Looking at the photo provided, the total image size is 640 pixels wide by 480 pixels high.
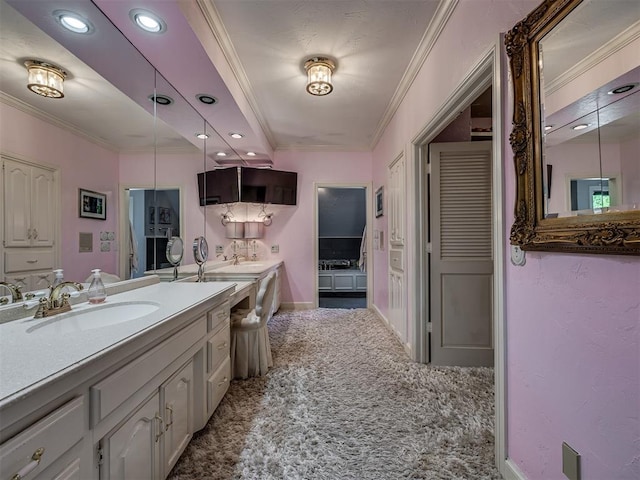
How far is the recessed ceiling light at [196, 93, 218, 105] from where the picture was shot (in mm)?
2451

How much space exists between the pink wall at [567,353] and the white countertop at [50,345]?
1489mm

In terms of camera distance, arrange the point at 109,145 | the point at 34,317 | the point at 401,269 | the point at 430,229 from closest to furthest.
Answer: the point at 34,317, the point at 109,145, the point at 430,229, the point at 401,269

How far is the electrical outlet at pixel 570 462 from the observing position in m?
0.98

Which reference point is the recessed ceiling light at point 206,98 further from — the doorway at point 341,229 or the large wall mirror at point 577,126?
the doorway at point 341,229

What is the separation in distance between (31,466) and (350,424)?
4.96ft

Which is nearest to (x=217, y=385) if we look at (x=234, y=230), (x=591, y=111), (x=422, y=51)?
(x=591, y=111)

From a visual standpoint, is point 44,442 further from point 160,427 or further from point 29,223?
point 29,223

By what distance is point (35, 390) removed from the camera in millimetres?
641

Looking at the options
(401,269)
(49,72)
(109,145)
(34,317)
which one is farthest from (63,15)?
(401,269)

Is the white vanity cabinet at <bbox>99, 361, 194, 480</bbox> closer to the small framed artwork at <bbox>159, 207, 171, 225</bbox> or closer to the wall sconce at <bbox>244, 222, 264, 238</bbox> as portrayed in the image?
the small framed artwork at <bbox>159, 207, 171, 225</bbox>

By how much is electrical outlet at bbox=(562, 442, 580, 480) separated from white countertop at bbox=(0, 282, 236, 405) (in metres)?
1.55

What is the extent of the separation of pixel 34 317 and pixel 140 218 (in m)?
0.96

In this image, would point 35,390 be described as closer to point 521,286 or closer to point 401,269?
point 521,286

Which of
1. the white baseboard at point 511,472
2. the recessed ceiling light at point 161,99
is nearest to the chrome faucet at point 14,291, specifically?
the recessed ceiling light at point 161,99
